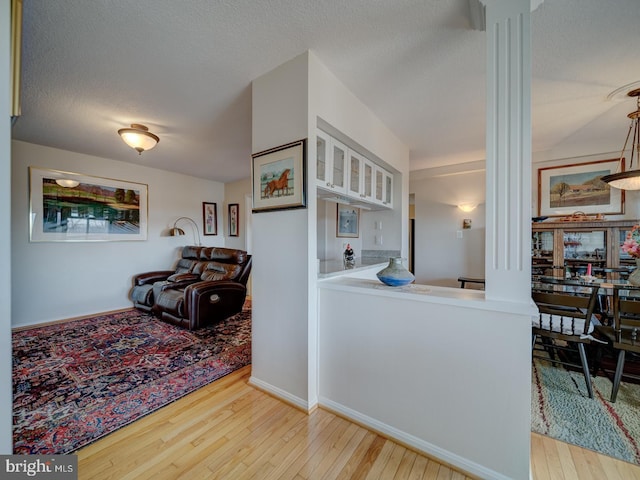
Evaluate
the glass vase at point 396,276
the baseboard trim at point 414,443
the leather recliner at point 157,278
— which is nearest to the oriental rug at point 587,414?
the baseboard trim at point 414,443

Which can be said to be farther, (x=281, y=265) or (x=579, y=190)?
(x=579, y=190)

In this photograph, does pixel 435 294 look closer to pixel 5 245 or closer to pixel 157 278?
pixel 5 245

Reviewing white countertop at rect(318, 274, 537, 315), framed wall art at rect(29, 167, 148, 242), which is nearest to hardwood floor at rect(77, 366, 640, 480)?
white countertop at rect(318, 274, 537, 315)

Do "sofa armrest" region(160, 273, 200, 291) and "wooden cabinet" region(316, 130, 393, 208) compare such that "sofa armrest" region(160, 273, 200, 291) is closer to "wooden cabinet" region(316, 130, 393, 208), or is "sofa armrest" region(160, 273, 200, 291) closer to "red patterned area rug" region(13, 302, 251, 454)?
"red patterned area rug" region(13, 302, 251, 454)

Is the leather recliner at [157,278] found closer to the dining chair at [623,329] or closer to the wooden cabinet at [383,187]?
the wooden cabinet at [383,187]

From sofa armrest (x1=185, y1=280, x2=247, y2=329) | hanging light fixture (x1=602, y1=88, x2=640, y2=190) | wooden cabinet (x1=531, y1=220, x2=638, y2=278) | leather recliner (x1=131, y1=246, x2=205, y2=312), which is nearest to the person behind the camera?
hanging light fixture (x1=602, y1=88, x2=640, y2=190)

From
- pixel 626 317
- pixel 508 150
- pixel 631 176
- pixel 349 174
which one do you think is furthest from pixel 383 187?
pixel 626 317

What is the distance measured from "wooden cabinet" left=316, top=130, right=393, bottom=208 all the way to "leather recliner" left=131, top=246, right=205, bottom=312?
3.03m

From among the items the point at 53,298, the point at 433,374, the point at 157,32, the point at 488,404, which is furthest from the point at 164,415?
the point at 53,298

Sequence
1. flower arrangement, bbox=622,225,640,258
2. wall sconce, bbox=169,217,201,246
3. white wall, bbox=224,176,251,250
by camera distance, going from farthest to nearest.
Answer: white wall, bbox=224,176,251,250
wall sconce, bbox=169,217,201,246
flower arrangement, bbox=622,225,640,258

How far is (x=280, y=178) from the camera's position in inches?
74.0

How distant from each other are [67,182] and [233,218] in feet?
8.54

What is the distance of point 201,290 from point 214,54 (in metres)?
2.58

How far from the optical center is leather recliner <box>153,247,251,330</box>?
3246mm
